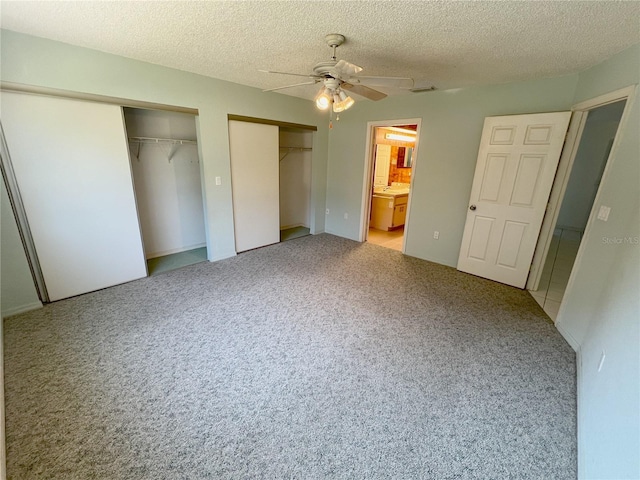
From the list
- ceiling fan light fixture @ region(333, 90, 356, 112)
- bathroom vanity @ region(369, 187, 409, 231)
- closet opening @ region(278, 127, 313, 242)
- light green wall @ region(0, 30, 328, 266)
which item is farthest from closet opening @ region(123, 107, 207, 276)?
bathroom vanity @ region(369, 187, 409, 231)

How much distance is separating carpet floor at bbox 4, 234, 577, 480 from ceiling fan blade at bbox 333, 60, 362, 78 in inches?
82.9

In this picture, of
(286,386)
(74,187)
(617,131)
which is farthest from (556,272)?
(74,187)

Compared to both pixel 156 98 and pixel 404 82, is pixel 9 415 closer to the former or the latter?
pixel 156 98

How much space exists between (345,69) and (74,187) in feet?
9.27

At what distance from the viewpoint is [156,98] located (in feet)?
9.70

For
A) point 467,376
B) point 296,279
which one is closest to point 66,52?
point 296,279

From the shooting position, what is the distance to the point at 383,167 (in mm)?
6188

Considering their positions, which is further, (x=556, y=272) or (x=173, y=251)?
(x=173, y=251)

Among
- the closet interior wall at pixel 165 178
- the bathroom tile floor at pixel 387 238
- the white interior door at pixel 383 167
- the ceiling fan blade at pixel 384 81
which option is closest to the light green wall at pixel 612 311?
the ceiling fan blade at pixel 384 81

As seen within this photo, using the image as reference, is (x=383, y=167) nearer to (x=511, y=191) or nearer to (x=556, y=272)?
(x=511, y=191)

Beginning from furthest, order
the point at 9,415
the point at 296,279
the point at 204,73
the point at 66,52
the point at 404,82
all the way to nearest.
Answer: the point at 296,279 → the point at 204,73 → the point at 66,52 → the point at 404,82 → the point at 9,415

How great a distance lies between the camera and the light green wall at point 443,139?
121 inches

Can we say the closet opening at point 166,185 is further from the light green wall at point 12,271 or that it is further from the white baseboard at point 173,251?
the light green wall at point 12,271

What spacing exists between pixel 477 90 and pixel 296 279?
3.32 m
